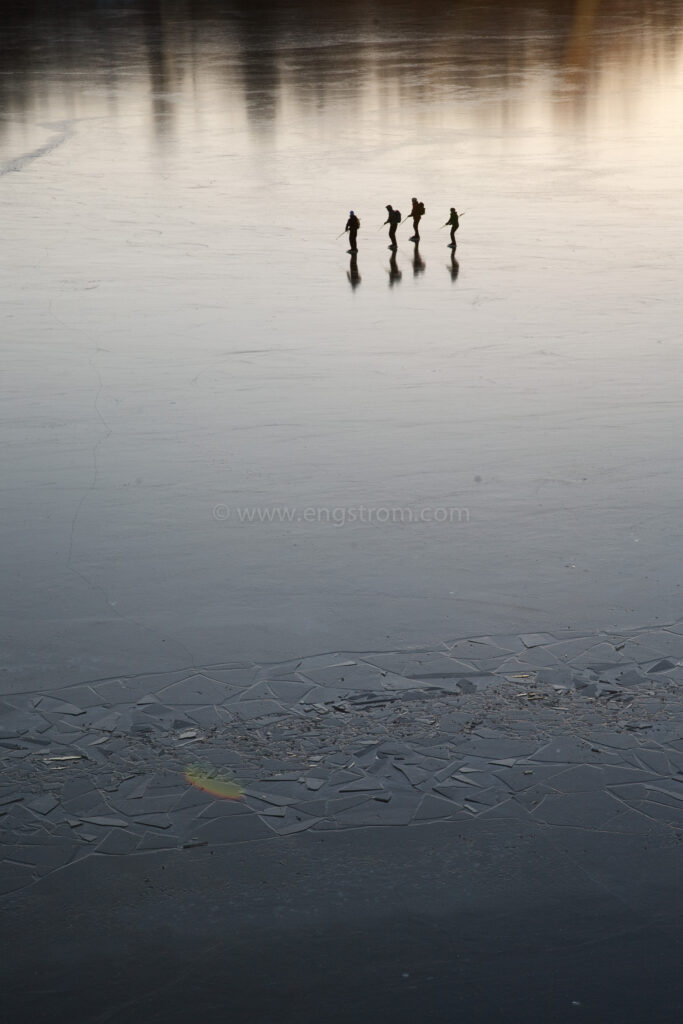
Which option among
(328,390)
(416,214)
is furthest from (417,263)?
(328,390)

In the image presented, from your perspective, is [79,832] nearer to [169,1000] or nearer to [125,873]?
[125,873]

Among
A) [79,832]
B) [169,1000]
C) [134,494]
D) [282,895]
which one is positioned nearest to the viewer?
[169,1000]

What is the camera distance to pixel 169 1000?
789 cm

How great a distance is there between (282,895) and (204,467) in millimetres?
7573

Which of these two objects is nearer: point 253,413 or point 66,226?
point 253,413

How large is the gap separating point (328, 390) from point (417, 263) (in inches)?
333

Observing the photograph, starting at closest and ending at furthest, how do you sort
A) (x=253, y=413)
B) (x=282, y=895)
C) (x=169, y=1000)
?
(x=169, y=1000) < (x=282, y=895) < (x=253, y=413)

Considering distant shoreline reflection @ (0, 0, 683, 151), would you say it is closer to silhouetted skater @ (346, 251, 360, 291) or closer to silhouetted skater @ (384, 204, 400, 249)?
silhouetted skater @ (384, 204, 400, 249)

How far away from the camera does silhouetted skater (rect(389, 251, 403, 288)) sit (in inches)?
959

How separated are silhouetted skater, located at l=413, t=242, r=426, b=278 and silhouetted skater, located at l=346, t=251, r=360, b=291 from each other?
1077 millimetres

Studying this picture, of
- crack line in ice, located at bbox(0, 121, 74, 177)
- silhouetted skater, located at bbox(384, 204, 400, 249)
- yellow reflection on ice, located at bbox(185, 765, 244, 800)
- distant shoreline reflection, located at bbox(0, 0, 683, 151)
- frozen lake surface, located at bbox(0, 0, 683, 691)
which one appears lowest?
yellow reflection on ice, located at bbox(185, 765, 244, 800)

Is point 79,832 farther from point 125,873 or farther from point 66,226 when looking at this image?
point 66,226

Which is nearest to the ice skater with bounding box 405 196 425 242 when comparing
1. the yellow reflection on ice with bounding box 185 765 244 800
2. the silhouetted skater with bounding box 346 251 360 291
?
the silhouetted skater with bounding box 346 251 360 291

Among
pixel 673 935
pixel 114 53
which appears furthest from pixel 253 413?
pixel 114 53
